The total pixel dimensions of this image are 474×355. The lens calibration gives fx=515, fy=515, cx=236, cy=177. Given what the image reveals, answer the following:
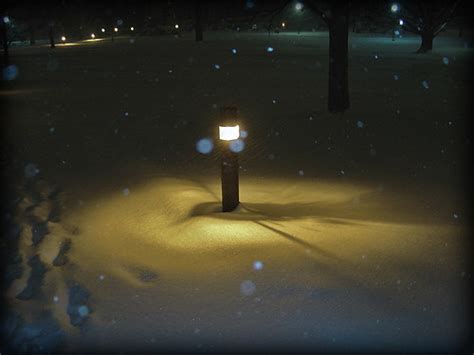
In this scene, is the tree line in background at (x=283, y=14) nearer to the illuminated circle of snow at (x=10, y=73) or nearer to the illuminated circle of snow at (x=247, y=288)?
the illuminated circle of snow at (x=10, y=73)

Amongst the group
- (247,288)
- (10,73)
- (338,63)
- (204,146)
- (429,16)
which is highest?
(429,16)

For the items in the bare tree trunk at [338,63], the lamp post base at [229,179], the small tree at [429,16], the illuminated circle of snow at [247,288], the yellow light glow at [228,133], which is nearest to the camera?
the illuminated circle of snow at [247,288]

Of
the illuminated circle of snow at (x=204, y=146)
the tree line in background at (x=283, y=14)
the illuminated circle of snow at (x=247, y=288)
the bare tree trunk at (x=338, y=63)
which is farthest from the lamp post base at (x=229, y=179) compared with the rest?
the bare tree trunk at (x=338, y=63)

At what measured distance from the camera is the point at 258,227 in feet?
17.1

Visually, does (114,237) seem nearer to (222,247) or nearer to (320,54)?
(222,247)

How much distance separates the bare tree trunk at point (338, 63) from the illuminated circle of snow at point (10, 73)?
16.0m

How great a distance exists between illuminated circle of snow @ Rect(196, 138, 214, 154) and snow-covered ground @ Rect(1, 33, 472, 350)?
15 centimetres

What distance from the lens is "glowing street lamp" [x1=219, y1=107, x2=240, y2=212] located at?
18.1 ft

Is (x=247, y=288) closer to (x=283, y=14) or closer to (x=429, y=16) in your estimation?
(x=283, y=14)

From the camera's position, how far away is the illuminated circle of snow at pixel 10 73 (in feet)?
77.6

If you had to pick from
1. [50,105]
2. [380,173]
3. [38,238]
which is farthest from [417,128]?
[50,105]

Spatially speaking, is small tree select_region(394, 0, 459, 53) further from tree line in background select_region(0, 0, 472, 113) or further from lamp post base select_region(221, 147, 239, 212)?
lamp post base select_region(221, 147, 239, 212)

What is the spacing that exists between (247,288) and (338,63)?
9986 millimetres

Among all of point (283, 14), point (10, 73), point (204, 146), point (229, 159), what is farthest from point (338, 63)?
point (10, 73)
